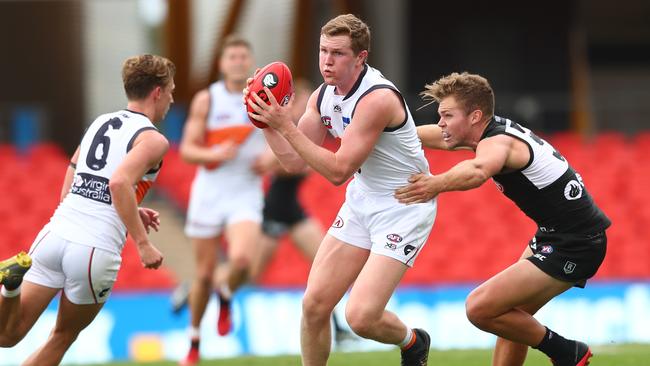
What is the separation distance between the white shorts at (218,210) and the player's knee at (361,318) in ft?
11.1

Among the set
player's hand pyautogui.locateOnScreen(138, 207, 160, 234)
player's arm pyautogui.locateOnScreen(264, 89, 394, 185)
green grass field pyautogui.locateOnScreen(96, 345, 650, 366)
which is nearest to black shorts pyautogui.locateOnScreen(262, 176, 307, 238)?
green grass field pyautogui.locateOnScreen(96, 345, 650, 366)

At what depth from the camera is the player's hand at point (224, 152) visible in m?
9.42

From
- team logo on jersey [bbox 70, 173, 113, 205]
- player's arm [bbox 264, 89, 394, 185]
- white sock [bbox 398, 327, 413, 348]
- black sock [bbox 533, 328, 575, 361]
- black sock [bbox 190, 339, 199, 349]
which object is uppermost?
player's arm [bbox 264, 89, 394, 185]

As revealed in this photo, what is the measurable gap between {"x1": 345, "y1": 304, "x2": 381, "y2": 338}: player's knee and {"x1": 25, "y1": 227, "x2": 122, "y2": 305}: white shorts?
1.43m

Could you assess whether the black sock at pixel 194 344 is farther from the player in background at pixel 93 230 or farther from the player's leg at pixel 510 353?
the player's leg at pixel 510 353

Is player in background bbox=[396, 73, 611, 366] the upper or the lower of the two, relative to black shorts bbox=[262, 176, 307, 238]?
upper

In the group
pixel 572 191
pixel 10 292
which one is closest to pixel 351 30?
pixel 572 191

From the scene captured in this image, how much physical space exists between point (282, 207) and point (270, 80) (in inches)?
190

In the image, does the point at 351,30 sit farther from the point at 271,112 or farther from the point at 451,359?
the point at 451,359

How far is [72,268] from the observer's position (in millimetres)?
6297

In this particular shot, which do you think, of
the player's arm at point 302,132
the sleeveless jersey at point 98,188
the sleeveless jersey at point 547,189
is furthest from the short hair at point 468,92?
the sleeveless jersey at point 98,188

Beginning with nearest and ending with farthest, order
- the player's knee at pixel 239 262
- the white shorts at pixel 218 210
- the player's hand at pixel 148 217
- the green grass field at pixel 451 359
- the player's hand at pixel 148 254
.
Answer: the player's hand at pixel 148 254 < the player's hand at pixel 148 217 < the green grass field at pixel 451 359 < the player's knee at pixel 239 262 < the white shorts at pixel 218 210

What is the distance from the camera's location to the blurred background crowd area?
1498 centimetres

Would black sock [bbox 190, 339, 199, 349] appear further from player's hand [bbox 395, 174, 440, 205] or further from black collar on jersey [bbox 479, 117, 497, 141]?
black collar on jersey [bbox 479, 117, 497, 141]
